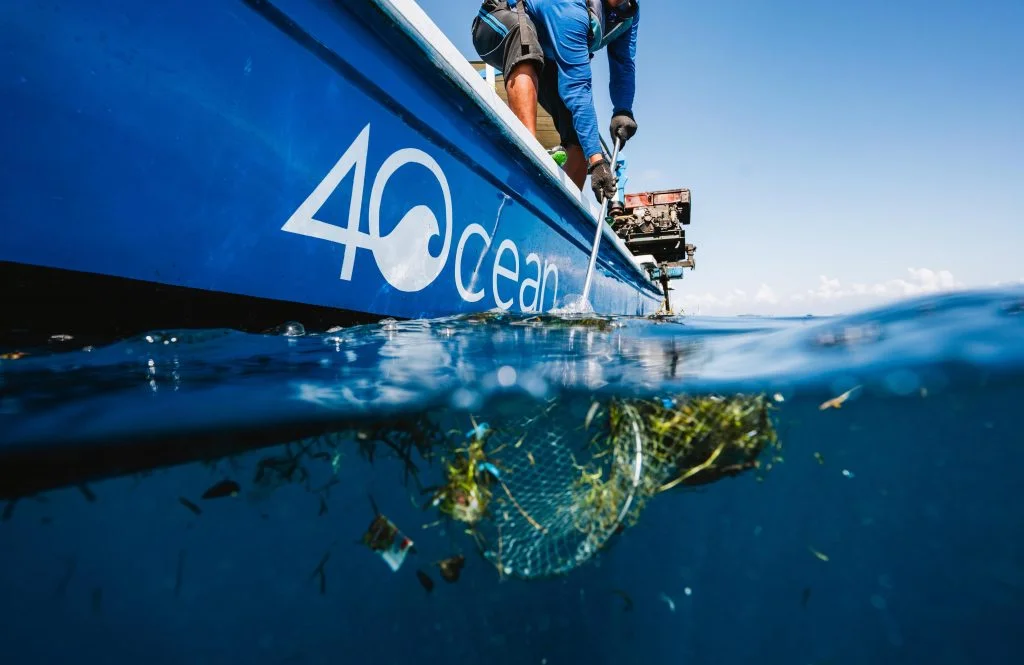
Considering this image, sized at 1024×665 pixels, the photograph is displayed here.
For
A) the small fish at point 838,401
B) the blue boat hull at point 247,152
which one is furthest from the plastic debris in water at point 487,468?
the small fish at point 838,401

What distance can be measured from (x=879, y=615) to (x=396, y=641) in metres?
4.95

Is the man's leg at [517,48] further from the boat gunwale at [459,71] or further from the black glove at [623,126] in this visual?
the black glove at [623,126]

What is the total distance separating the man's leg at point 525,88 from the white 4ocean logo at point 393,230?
1.60 metres

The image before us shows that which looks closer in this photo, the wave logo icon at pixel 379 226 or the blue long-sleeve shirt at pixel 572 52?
the wave logo icon at pixel 379 226

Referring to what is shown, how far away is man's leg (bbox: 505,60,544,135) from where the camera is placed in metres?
4.13

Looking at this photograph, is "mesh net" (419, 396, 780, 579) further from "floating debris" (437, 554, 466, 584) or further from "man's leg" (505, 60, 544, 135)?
"man's leg" (505, 60, 544, 135)

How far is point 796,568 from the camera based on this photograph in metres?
4.93

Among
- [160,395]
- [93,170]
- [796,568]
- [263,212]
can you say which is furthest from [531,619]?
[93,170]

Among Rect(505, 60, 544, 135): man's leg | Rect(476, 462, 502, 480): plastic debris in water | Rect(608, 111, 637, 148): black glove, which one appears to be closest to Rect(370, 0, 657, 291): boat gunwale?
Rect(505, 60, 544, 135): man's leg

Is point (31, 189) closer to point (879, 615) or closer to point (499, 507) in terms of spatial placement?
point (499, 507)

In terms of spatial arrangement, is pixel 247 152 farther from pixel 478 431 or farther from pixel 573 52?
pixel 573 52

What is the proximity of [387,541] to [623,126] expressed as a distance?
5.03 meters

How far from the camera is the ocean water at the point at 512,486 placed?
1.98 metres

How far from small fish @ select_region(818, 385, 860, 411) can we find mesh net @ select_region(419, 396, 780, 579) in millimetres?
376
